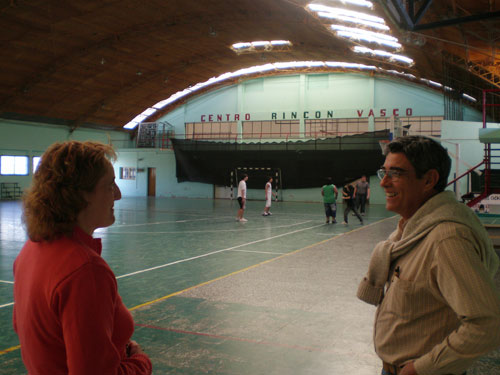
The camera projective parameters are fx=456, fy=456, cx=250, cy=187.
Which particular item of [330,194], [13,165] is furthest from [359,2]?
[13,165]

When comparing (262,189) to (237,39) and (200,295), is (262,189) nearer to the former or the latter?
(237,39)

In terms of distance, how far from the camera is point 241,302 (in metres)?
6.74

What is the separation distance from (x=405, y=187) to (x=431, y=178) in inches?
4.7

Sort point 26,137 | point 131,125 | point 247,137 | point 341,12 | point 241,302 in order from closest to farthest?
point 241,302, point 341,12, point 26,137, point 247,137, point 131,125

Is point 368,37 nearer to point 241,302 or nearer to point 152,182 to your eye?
point 241,302

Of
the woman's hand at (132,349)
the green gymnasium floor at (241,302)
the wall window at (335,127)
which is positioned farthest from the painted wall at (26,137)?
the woman's hand at (132,349)

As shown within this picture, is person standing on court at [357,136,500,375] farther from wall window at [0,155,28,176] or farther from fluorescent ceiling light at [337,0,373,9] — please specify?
wall window at [0,155,28,176]

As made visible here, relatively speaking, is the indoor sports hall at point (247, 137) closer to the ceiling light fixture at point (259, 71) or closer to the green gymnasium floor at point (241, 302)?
the green gymnasium floor at point (241, 302)

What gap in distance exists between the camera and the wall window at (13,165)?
3403cm

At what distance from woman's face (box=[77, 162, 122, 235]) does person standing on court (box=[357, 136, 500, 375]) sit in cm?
122

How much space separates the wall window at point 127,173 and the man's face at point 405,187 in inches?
1648

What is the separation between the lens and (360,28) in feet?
74.9

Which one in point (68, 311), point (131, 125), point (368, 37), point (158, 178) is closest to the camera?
point (68, 311)

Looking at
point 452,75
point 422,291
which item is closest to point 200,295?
point 422,291
